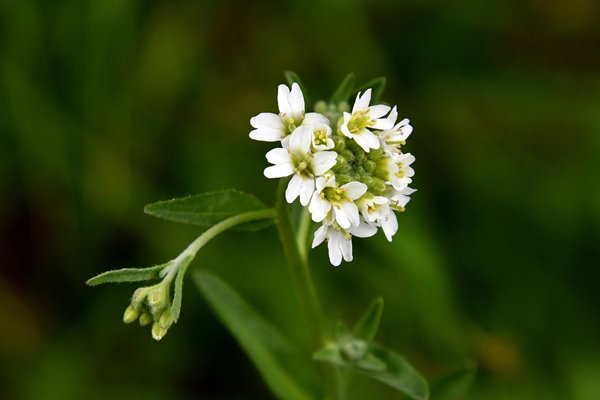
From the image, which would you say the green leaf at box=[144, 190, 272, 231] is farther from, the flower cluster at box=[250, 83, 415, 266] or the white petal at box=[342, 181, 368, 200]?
the white petal at box=[342, 181, 368, 200]

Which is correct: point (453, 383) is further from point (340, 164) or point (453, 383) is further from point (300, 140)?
point (300, 140)

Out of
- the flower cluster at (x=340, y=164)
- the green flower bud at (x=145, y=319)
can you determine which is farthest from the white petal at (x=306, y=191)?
the green flower bud at (x=145, y=319)

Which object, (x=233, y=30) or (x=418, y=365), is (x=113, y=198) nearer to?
(x=233, y=30)

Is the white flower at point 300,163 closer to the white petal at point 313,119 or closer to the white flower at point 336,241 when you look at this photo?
the white petal at point 313,119

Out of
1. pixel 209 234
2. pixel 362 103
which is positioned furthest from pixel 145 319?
pixel 362 103

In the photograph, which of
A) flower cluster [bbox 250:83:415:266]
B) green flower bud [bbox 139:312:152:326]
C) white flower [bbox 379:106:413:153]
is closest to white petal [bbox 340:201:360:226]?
flower cluster [bbox 250:83:415:266]

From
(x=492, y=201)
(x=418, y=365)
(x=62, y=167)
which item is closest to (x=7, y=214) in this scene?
(x=62, y=167)
